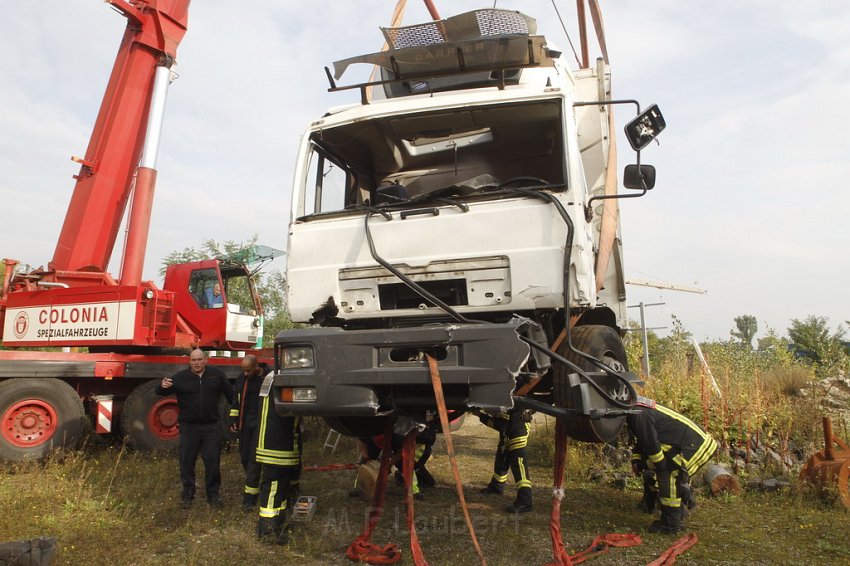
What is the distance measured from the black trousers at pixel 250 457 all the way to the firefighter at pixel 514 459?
214cm

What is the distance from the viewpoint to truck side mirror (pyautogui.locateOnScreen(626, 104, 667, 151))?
3.65 m

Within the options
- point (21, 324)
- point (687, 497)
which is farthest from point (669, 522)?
point (21, 324)

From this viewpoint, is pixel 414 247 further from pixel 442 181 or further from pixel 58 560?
pixel 58 560

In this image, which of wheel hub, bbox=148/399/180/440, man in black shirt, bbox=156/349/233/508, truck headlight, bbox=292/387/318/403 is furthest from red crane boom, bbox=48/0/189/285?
truck headlight, bbox=292/387/318/403

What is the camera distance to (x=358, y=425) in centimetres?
407

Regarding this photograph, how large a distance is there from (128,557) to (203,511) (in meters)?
1.22

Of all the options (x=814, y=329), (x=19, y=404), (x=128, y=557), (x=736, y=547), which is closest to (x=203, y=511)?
(x=128, y=557)

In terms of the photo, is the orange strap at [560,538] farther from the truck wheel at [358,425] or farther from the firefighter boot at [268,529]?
the firefighter boot at [268,529]

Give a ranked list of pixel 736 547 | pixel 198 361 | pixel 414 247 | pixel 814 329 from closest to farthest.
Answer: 1. pixel 414 247
2. pixel 736 547
3. pixel 198 361
4. pixel 814 329

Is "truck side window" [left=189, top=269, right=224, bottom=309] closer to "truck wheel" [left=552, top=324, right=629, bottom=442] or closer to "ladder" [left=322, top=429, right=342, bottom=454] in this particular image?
"ladder" [left=322, top=429, right=342, bottom=454]

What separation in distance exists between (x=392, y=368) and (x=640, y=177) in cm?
193

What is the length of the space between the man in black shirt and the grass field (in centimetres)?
22

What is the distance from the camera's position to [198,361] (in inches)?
227

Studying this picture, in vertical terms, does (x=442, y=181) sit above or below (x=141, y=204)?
below
